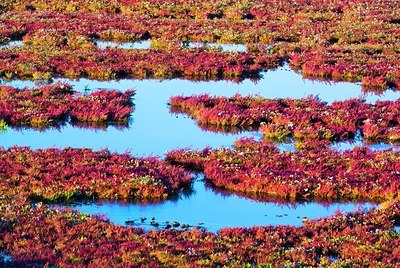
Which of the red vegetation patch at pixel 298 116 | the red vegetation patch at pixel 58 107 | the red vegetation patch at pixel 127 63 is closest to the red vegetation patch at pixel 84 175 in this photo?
the red vegetation patch at pixel 58 107

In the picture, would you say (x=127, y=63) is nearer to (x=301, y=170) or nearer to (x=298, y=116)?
(x=298, y=116)

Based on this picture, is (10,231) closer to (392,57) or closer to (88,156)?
(88,156)

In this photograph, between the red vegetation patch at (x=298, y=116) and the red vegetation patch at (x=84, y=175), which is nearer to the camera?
the red vegetation patch at (x=84, y=175)

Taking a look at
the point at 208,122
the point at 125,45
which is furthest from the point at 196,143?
the point at 125,45

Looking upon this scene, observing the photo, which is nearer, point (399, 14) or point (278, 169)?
point (278, 169)

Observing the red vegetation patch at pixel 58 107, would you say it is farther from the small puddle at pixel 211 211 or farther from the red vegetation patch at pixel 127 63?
the small puddle at pixel 211 211

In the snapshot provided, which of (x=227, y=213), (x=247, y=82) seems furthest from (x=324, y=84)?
(x=227, y=213)
